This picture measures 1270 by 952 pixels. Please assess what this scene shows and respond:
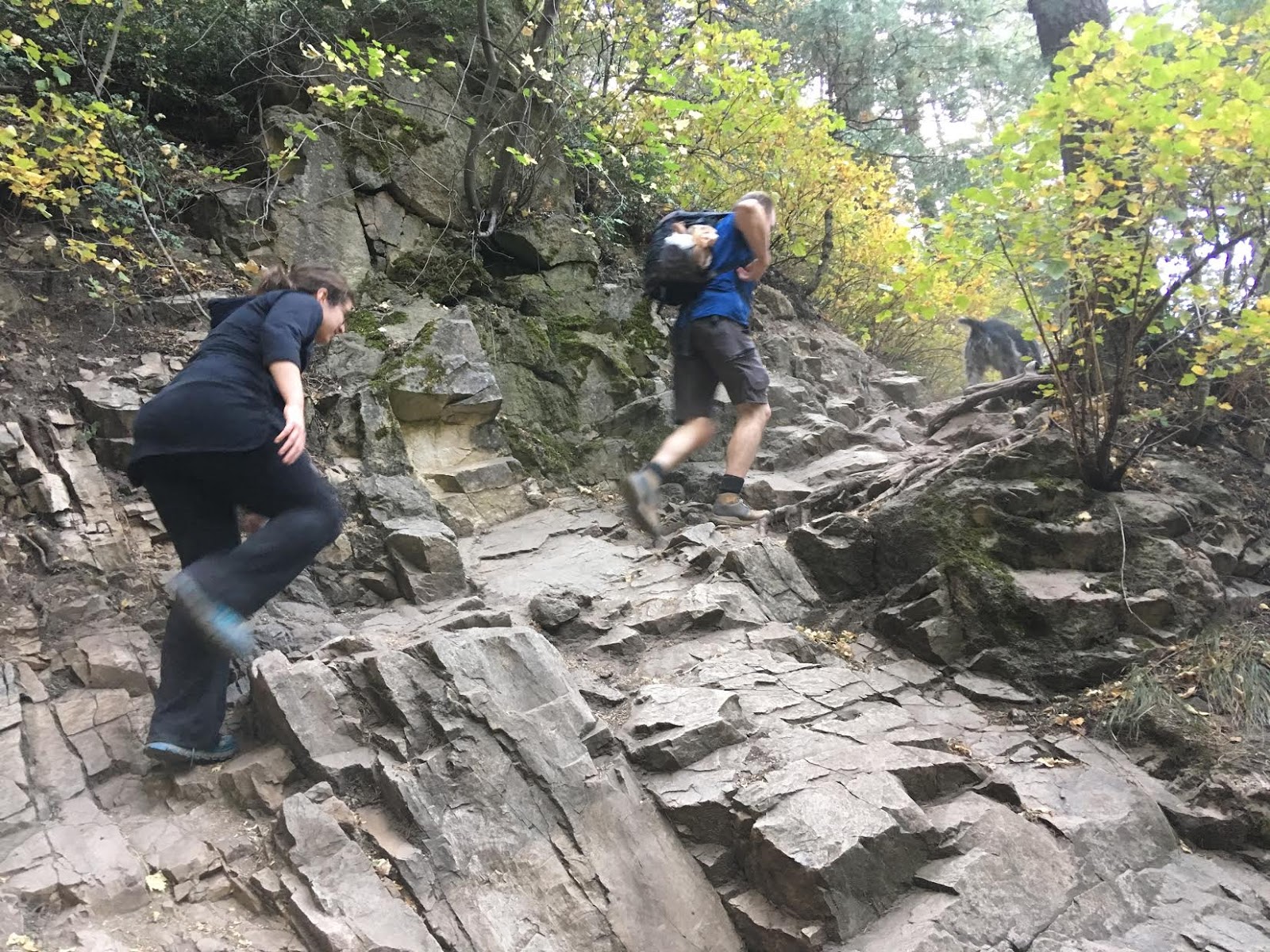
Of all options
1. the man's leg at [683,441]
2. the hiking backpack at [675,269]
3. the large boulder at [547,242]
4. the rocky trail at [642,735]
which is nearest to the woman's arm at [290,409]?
the rocky trail at [642,735]

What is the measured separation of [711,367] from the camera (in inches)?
214

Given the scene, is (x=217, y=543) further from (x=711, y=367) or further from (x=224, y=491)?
(x=711, y=367)

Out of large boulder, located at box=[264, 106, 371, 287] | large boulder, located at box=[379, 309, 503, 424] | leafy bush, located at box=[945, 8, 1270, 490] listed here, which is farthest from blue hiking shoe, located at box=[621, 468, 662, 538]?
large boulder, located at box=[264, 106, 371, 287]

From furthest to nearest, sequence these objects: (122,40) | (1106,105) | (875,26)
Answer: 1. (875,26)
2. (122,40)
3. (1106,105)

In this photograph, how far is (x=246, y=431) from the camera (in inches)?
132

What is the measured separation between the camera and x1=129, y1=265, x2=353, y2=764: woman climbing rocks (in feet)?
10.9

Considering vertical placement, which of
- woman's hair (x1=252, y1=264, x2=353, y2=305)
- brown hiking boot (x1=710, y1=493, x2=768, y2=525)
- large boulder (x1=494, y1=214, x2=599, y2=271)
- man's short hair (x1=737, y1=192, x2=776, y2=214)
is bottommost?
brown hiking boot (x1=710, y1=493, x2=768, y2=525)

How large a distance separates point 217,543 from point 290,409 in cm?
83

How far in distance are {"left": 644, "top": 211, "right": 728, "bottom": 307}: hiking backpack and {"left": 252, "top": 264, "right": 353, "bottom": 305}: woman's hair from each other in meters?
2.11

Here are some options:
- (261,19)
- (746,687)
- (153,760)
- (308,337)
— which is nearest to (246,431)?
(308,337)

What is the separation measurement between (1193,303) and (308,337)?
6.15 m

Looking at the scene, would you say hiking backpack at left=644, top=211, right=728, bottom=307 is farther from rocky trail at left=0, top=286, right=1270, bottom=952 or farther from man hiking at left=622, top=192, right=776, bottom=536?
rocky trail at left=0, top=286, right=1270, bottom=952

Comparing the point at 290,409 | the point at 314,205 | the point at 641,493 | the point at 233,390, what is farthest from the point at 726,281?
the point at 314,205

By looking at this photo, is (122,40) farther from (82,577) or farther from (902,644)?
(902,644)
